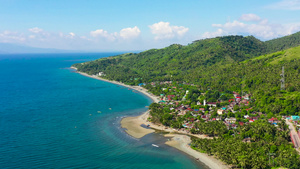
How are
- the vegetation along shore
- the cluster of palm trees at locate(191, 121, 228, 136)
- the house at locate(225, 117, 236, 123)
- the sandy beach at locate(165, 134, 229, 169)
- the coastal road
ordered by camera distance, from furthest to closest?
the house at locate(225, 117, 236, 123) < the cluster of palm trees at locate(191, 121, 228, 136) < the coastal road < the sandy beach at locate(165, 134, 229, 169) < the vegetation along shore

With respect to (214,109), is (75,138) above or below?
below

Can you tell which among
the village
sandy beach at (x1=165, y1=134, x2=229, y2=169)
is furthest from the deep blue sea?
the village

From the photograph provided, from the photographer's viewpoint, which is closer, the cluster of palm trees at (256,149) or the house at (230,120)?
the cluster of palm trees at (256,149)

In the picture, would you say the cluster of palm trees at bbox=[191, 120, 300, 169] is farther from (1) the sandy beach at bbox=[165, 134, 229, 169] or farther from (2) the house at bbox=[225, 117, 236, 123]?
(2) the house at bbox=[225, 117, 236, 123]

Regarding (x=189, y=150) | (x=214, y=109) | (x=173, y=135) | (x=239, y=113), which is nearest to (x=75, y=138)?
(x=173, y=135)

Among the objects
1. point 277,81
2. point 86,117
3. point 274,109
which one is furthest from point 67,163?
point 277,81

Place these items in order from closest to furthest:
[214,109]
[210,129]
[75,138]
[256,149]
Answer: [256,149] < [210,129] < [75,138] < [214,109]

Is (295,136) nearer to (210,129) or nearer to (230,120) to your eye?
(230,120)

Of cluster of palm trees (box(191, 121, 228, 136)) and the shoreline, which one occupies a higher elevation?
cluster of palm trees (box(191, 121, 228, 136))

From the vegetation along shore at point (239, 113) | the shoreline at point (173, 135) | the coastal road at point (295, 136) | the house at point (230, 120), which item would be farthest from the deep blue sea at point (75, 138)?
the coastal road at point (295, 136)

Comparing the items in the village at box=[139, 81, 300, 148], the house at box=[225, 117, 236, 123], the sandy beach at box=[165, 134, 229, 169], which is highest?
the village at box=[139, 81, 300, 148]

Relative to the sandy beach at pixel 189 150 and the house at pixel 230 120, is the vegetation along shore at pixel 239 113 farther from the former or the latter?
the sandy beach at pixel 189 150
